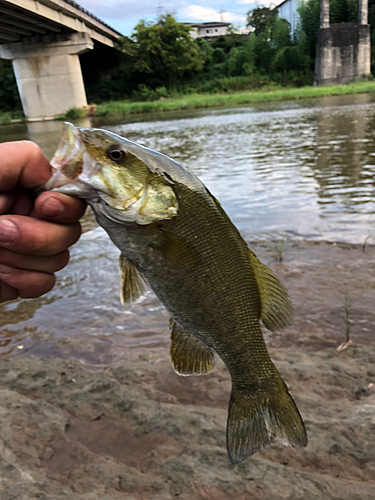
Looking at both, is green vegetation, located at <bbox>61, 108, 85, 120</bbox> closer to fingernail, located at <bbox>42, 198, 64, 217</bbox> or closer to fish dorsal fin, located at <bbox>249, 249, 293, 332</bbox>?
fingernail, located at <bbox>42, 198, 64, 217</bbox>

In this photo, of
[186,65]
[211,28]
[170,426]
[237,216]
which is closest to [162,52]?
[186,65]

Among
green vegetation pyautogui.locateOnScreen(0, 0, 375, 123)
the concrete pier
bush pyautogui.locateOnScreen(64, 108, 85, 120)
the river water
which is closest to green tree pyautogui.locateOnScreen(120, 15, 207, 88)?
green vegetation pyautogui.locateOnScreen(0, 0, 375, 123)

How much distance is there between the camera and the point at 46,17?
31.4m

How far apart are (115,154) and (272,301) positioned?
97 centimetres

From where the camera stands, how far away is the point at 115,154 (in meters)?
1.59

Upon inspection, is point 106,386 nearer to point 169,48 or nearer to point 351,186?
point 351,186

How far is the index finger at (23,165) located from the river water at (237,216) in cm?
268

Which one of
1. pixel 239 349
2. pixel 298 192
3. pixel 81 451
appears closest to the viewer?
pixel 239 349

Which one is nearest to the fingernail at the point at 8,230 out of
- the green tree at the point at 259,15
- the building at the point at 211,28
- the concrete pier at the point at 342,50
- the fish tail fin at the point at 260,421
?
the fish tail fin at the point at 260,421

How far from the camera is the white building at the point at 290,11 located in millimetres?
68500

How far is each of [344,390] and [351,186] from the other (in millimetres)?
7120

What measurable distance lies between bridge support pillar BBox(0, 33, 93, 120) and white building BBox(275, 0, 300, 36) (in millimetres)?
40111

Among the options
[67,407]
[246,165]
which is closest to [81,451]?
[67,407]

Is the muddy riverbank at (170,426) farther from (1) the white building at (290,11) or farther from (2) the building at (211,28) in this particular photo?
(2) the building at (211,28)
